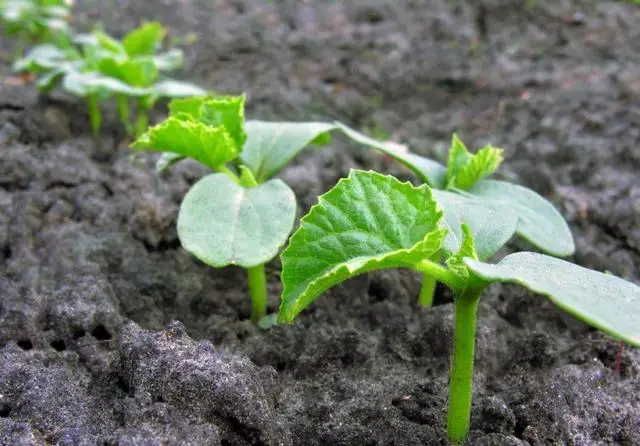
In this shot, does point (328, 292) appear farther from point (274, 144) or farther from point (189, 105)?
point (189, 105)

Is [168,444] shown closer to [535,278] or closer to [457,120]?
[535,278]

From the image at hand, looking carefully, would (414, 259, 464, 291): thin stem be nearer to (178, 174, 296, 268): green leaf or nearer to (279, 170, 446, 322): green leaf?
(279, 170, 446, 322): green leaf

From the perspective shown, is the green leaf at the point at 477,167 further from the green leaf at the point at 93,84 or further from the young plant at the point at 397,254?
the green leaf at the point at 93,84

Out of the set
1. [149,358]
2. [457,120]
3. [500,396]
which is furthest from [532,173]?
[149,358]

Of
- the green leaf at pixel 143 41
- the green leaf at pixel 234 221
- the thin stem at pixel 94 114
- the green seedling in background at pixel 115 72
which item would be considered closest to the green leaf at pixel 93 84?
the green seedling in background at pixel 115 72

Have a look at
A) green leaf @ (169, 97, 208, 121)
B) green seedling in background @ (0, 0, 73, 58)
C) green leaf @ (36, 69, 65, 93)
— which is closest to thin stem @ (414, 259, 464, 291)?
green leaf @ (169, 97, 208, 121)

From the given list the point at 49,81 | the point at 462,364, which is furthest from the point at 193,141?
the point at 49,81
